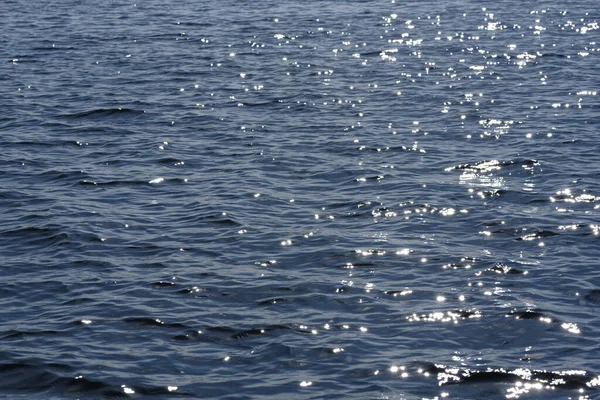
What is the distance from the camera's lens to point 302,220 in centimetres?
2544

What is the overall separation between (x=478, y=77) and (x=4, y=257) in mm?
21448

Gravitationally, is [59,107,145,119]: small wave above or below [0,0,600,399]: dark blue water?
above

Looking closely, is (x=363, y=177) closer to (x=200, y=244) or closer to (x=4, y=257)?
(x=200, y=244)

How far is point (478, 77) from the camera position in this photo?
130ft

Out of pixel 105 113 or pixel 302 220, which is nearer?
pixel 302 220

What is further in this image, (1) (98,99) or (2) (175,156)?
(1) (98,99)

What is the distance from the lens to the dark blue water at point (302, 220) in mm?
18562

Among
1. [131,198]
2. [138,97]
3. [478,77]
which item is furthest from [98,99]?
[478,77]

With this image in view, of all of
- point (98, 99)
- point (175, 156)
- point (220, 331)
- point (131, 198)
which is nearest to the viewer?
point (220, 331)

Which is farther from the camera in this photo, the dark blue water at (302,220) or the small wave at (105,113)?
the small wave at (105,113)

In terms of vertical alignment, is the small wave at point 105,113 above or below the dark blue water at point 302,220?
above

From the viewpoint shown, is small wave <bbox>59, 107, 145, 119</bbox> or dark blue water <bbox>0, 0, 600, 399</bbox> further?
small wave <bbox>59, 107, 145, 119</bbox>

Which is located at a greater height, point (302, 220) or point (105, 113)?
point (105, 113)

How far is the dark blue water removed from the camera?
18562 millimetres
